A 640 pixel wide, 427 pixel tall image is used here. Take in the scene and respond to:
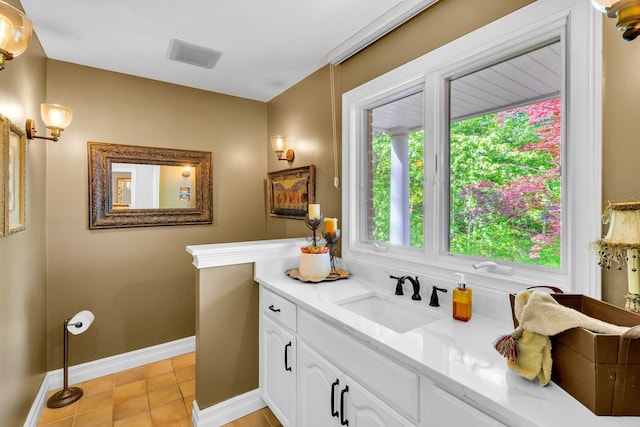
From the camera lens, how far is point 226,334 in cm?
204

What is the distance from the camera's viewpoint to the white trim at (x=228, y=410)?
1963 millimetres

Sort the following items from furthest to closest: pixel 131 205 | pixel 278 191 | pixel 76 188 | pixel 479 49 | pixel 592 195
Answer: pixel 278 191 < pixel 131 205 < pixel 76 188 < pixel 479 49 < pixel 592 195

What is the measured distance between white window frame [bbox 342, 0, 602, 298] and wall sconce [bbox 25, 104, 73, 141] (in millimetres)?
1894

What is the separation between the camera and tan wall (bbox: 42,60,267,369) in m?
2.46

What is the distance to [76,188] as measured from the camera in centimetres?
251

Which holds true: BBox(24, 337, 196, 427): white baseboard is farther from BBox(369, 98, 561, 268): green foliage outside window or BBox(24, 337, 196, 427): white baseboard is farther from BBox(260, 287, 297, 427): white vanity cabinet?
BBox(369, 98, 561, 268): green foliage outside window

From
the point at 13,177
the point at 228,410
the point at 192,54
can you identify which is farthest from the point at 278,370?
the point at 192,54

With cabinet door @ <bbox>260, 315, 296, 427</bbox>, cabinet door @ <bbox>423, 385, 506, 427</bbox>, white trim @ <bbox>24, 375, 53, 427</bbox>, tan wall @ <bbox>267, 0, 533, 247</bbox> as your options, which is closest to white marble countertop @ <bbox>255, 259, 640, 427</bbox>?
cabinet door @ <bbox>423, 385, 506, 427</bbox>

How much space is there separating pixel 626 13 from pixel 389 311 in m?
1.46

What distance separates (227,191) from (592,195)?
2.84 m

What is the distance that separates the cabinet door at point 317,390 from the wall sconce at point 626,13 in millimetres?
1467

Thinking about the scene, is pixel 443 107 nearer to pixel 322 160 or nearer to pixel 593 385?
pixel 322 160

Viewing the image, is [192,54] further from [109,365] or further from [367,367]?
[109,365]

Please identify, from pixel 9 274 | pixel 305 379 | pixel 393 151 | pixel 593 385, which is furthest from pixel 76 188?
pixel 593 385
